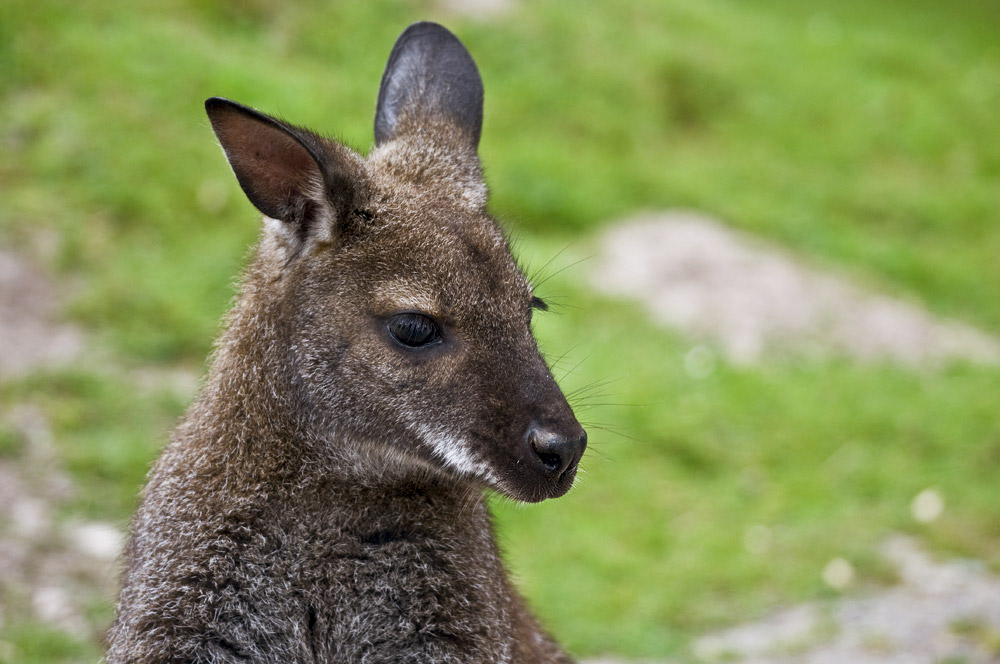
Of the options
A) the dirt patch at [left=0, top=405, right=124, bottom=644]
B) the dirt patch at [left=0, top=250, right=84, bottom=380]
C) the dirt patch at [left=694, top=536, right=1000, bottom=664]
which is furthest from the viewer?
the dirt patch at [left=0, top=250, right=84, bottom=380]

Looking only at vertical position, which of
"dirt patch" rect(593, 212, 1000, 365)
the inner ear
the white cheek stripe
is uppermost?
"dirt patch" rect(593, 212, 1000, 365)

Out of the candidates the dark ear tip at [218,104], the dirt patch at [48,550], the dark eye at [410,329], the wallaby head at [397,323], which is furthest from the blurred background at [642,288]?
the dark ear tip at [218,104]

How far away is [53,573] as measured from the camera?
5.48 m

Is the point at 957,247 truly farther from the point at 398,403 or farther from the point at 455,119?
the point at 398,403

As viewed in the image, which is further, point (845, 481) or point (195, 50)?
point (195, 50)

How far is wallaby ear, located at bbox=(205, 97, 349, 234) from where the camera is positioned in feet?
10.9

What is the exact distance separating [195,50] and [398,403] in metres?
6.87

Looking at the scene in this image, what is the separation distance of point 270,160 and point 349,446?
33.0 inches

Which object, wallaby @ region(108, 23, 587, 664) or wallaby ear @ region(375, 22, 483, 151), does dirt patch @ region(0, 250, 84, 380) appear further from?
wallaby @ region(108, 23, 587, 664)

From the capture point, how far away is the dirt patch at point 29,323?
707cm

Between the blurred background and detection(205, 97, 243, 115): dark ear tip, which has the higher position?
the blurred background

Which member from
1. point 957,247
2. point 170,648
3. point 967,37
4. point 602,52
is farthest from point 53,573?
point 967,37

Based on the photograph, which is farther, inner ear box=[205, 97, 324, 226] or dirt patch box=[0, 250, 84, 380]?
dirt patch box=[0, 250, 84, 380]

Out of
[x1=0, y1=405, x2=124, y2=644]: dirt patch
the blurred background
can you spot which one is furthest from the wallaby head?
[x1=0, y1=405, x2=124, y2=644]: dirt patch
